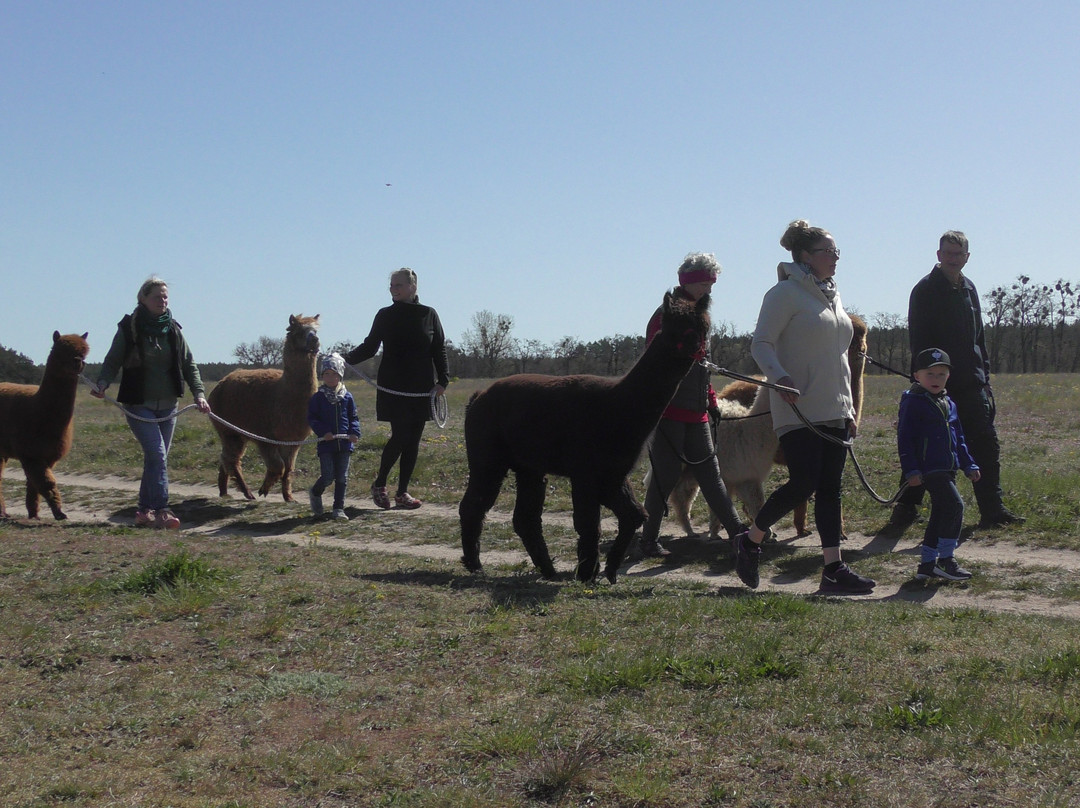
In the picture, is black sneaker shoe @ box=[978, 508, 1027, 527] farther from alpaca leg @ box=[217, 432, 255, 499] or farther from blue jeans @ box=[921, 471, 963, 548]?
alpaca leg @ box=[217, 432, 255, 499]

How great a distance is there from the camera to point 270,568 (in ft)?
21.9

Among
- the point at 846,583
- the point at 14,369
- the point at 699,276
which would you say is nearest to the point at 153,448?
the point at 699,276

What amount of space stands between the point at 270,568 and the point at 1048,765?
4.82 meters

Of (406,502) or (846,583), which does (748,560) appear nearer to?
(846,583)

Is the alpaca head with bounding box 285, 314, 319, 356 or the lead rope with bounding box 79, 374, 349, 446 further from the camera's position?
the alpaca head with bounding box 285, 314, 319, 356

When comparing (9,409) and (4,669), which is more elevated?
(9,409)

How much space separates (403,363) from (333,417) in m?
0.93

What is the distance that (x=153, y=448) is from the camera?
9125mm

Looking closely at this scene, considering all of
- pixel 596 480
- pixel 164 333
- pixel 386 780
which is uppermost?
pixel 164 333

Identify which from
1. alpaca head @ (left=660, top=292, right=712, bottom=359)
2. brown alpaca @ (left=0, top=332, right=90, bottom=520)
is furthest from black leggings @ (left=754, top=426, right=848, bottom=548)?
brown alpaca @ (left=0, top=332, right=90, bottom=520)

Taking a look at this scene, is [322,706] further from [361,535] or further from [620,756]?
[361,535]

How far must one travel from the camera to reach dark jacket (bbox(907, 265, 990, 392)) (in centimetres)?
862

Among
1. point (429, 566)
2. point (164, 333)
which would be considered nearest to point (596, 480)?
point (429, 566)

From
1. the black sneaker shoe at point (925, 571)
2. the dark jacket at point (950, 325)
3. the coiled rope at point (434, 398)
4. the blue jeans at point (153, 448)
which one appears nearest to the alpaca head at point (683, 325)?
the black sneaker shoe at point (925, 571)
